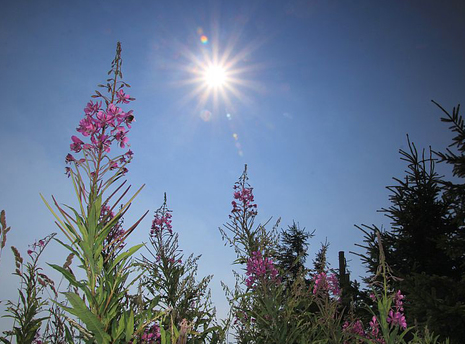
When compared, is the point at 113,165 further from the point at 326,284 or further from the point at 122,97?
the point at 326,284

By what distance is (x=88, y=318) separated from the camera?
142 centimetres

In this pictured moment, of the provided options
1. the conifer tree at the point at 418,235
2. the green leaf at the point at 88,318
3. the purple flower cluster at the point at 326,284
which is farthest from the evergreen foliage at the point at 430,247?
the green leaf at the point at 88,318

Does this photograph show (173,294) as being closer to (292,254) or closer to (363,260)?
(363,260)

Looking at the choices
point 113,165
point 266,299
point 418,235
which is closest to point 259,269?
point 266,299

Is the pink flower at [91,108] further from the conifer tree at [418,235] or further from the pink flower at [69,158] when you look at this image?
the conifer tree at [418,235]

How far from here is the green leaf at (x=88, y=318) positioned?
1385 mm

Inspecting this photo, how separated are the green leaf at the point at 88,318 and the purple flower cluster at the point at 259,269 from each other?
2.85m

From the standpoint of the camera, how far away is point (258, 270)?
4.14m

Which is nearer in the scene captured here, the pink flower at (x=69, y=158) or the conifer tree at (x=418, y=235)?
the pink flower at (x=69, y=158)

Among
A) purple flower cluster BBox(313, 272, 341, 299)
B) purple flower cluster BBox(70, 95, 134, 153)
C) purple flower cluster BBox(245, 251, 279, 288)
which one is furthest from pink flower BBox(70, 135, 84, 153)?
purple flower cluster BBox(313, 272, 341, 299)

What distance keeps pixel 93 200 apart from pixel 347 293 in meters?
7.86

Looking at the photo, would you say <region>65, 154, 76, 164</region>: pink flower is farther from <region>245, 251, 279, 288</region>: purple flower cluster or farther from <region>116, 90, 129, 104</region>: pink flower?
<region>245, 251, 279, 288</region>: purple flower cluster

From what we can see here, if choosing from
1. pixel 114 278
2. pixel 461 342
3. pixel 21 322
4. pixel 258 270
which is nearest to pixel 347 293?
pixel 461 342

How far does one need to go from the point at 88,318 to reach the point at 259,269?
298 cm
